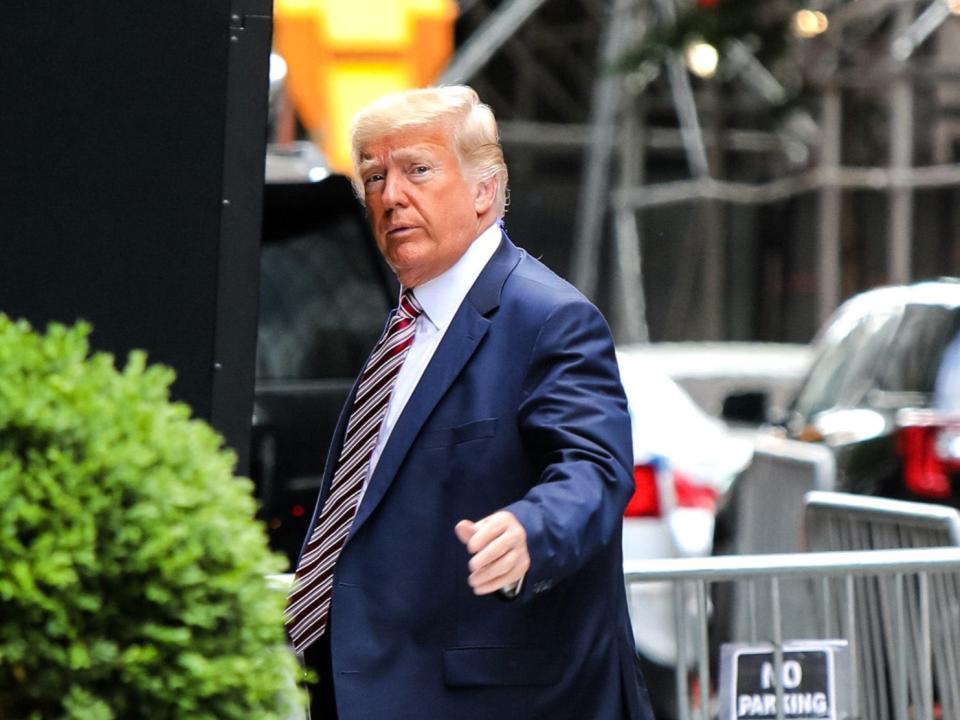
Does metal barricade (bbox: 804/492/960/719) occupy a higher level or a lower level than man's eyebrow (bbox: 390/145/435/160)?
lower

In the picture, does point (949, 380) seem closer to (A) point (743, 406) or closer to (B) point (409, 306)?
(A) point (743, 406)

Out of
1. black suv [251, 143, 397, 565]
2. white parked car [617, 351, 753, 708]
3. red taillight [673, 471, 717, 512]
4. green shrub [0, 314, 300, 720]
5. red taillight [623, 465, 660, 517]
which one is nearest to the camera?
green shrub [0, 314, 300, 720]

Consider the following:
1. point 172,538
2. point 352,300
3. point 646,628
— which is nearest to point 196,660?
point 172,538

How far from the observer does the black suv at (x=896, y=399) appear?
7664 mm

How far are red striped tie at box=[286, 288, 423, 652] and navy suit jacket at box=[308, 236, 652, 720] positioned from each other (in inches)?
4.2

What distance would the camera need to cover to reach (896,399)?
8.18 metres

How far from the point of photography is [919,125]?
76.5ft

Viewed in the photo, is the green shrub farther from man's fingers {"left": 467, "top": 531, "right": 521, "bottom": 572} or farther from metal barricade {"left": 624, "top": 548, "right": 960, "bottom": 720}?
metal barricade {"left": 624, "top": 548, "right": 960, "bottom": 720}

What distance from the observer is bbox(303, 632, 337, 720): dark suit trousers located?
11.7 ft

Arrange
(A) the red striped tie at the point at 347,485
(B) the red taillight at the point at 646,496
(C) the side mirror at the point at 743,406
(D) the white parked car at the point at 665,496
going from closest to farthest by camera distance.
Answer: (A) the red striped tie at the point at 347,485 < (D) the white parked car at the point at 665,496 < (B) the red taillight at the point at 646,496 < (C) the side mirror at the point at 743,406

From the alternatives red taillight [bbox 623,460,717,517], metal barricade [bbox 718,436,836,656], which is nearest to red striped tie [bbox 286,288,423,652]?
metal barricade [bbox 718,436,836,656]

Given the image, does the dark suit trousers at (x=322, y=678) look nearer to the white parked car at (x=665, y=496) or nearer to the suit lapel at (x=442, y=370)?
the suit lapel at (x=442, y=370)

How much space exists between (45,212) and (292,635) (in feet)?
3.03

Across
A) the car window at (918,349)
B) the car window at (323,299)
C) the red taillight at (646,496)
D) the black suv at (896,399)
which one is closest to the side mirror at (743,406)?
the black suv at (896,399)
